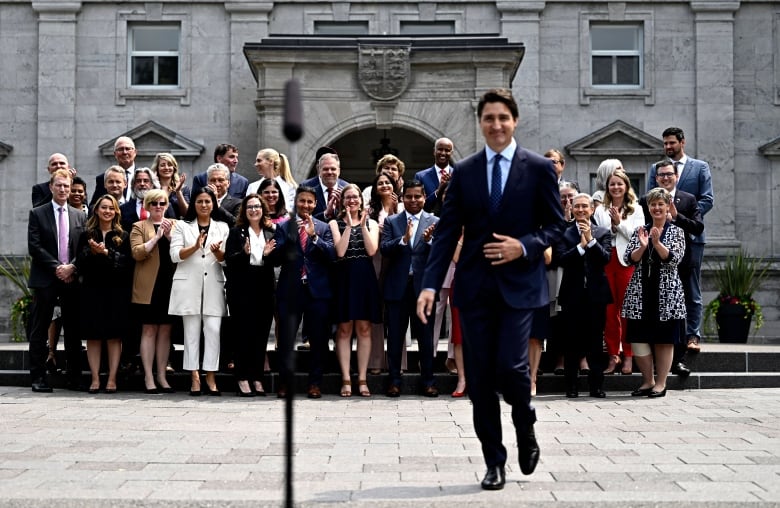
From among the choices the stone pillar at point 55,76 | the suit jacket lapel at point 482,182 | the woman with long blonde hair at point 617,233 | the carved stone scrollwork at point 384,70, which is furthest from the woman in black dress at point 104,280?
the stone pillar at point 55,76

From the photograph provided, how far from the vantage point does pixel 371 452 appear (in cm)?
837

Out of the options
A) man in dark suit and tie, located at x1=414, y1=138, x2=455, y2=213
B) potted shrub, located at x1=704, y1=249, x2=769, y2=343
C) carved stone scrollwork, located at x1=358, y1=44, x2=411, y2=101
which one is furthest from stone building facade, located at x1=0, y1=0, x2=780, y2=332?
man in dark suit and tie, located at x1=414, y1=138, x2=455, y2=213

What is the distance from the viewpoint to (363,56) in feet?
72.6

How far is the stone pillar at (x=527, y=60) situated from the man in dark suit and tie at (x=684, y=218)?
37.5ft

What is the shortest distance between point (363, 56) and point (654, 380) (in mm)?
11190

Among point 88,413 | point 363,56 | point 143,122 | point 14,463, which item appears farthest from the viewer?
point 143,122

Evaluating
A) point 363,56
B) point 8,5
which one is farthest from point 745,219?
point 8,5

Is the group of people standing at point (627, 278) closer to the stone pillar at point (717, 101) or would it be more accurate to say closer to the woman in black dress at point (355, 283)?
the woman in black dress at point (355, 283)

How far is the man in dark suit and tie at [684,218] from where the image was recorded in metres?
12.8

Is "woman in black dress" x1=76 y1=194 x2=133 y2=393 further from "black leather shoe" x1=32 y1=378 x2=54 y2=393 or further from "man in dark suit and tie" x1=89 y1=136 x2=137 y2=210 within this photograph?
"man in dark suit and tie" x1=89 y1=136 x2=137 y2=210

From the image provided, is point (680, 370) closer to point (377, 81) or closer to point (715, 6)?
point (377, 81)

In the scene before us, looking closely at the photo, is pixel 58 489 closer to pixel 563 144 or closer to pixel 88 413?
pixel 88 413

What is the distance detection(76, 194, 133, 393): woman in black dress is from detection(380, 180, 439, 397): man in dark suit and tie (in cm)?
289

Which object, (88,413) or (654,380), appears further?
(654,380)
